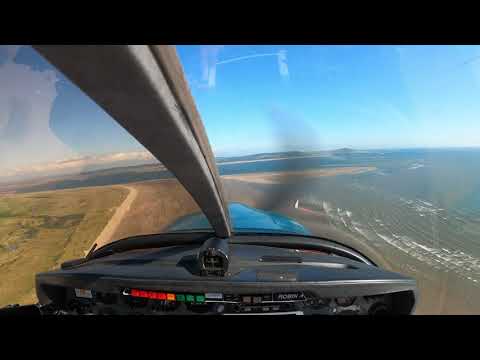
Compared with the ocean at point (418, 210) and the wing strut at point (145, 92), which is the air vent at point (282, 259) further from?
the ocean at point (418, 210)

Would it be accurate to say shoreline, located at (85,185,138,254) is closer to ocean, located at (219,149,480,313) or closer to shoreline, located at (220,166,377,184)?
shoreline, located at (220,166,377,184)

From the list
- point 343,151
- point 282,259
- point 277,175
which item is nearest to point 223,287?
point 282,259

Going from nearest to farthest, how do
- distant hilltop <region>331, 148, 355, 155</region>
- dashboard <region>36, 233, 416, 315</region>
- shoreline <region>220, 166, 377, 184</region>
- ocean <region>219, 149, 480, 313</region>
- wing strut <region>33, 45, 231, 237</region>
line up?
1. wing strut <region>33, 45, 231, 237</region>
2. dashboard <region>36, 233, 416, 315</region>
3. shoreline <region>220, 166, 377, 184</region>
4. distant hilltop <region>331, 148, 355, 155</region>
5. ocean <region>219, 149, 480, 313</region>

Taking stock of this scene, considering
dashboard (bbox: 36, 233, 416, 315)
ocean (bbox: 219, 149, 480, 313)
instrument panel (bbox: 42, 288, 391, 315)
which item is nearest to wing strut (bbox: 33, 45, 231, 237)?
dashboard (bbox: 36, 233, 416, 315)
